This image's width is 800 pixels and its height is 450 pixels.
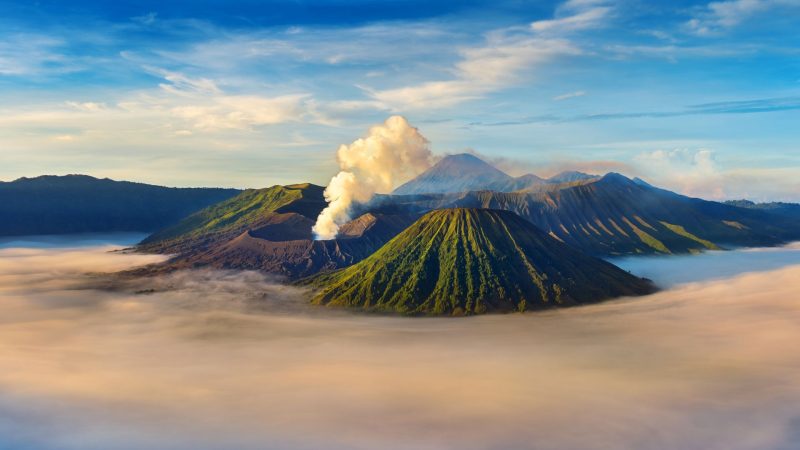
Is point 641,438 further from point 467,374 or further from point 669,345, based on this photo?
point 669,345

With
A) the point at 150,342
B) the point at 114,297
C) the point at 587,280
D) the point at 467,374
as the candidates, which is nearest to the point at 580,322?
the point at 587,280

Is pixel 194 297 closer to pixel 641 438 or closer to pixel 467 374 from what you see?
pixel 467 374

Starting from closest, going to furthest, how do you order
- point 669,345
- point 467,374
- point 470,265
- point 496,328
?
point 467,374
point 669,345
point 496,328
point 470,265

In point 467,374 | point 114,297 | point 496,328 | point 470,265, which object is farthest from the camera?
point 114,297

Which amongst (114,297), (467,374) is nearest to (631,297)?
(467,374)

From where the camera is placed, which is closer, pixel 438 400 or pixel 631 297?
pixel 438 400

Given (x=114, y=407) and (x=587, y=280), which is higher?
(x=587, y=280)
